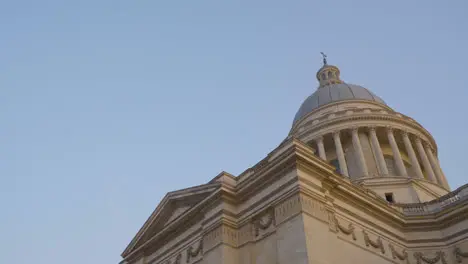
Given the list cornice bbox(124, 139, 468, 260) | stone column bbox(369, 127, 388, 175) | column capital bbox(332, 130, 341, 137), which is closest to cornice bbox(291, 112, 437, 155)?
column capital bbox(332, 130, 341, 137)

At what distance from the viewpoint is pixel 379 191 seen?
3269 centimetres

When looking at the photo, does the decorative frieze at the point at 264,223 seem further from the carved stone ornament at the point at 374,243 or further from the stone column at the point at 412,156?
the stone column at the point at 412,156

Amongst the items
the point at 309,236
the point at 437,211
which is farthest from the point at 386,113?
the point at 309,236

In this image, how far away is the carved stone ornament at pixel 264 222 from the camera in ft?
67.2

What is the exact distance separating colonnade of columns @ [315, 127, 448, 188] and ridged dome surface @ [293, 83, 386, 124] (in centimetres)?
615

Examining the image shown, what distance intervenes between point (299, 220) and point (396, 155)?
19.4m

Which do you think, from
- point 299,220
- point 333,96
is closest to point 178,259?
point 299,220

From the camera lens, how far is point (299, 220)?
741 inches

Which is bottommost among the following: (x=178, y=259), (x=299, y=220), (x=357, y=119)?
(x=299, y=220)

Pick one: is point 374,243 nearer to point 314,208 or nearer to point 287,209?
point 314,208

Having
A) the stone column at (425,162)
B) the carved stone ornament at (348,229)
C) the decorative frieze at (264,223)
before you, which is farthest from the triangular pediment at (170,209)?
the stone column at (425,162)

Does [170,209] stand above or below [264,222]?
above

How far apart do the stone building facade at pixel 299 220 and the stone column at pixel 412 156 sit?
113 inches

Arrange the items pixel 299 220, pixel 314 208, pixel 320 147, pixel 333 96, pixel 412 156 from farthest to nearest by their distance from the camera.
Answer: pixel 333 96 < pixel 320 147 < pixel 412 156 < pixel 314 208 < pixel 299 220
